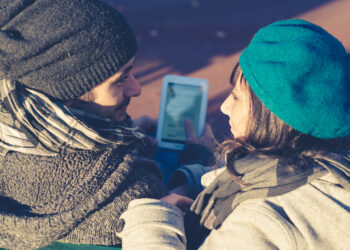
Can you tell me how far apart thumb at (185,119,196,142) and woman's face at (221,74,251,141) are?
757mm

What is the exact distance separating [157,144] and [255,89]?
112 centimetres

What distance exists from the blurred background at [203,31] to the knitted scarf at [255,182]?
145 centimetres

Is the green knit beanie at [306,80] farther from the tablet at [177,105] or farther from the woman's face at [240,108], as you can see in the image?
the tablet at [177,105]

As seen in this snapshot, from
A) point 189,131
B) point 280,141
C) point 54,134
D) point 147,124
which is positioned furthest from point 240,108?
point 147,124

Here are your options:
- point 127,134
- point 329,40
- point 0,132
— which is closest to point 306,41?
point 329,40

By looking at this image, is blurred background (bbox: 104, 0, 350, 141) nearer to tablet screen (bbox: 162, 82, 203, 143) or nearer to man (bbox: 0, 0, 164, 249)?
tablet screen (bbox: 162, 82, 203, 143)

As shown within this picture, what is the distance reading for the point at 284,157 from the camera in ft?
3.64

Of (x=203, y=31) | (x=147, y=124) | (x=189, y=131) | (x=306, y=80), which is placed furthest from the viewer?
(x=203, y=31)

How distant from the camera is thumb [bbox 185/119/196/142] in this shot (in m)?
2.04

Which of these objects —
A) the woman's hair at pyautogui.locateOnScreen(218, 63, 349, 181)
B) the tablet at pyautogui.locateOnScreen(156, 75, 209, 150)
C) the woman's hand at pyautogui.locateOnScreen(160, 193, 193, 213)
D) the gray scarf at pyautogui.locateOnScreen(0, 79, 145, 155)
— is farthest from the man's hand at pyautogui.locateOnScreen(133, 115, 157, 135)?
the woman's hair at pyautogui.locateOnScreen(218, 63, 349, 181)

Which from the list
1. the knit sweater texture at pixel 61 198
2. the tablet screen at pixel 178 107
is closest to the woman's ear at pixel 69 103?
the knit sweater texture at pixel 61 198

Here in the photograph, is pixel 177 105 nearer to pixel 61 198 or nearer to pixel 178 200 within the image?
pixel 178 200

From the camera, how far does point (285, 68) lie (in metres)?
1.01

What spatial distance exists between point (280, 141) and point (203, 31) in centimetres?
270
